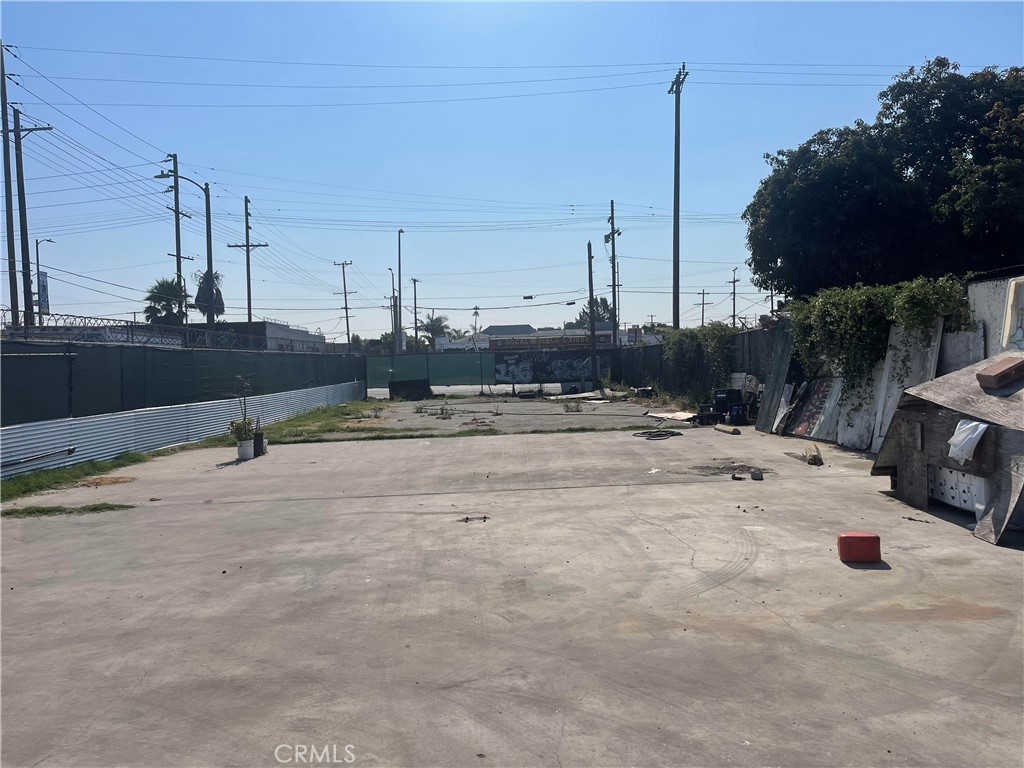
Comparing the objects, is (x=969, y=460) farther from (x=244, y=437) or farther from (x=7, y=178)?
(x=7, y=178)

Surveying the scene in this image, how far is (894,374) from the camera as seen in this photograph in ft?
47.7

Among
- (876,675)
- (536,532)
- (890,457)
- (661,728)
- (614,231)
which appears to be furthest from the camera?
(614,231)

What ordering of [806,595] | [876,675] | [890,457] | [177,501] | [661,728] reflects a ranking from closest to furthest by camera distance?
[661,728]
[876,675]
[806,595]
[890,457]
[177,501]

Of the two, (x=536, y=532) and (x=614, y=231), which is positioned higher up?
(x=614, y=231)

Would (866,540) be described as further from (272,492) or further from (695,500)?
(272,492)

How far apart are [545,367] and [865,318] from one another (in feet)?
104

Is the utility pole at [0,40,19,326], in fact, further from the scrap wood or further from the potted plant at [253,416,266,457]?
the scrap wood

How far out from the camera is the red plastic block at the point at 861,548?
7.21 m

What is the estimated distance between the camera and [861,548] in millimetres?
7215

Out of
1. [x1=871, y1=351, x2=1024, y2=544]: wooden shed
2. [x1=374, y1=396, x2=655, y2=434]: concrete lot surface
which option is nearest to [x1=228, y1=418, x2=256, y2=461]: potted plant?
[x1=374, y1=396, x2=655, y2=434]: concrete lot surface

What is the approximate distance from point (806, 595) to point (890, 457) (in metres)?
4.94

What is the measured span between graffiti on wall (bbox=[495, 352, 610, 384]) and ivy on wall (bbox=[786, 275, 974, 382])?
91.3ft

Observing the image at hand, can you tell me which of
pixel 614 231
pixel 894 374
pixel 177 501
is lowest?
pixel 177 501

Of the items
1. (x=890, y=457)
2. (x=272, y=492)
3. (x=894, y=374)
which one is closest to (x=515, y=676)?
(x=890, y=457)
